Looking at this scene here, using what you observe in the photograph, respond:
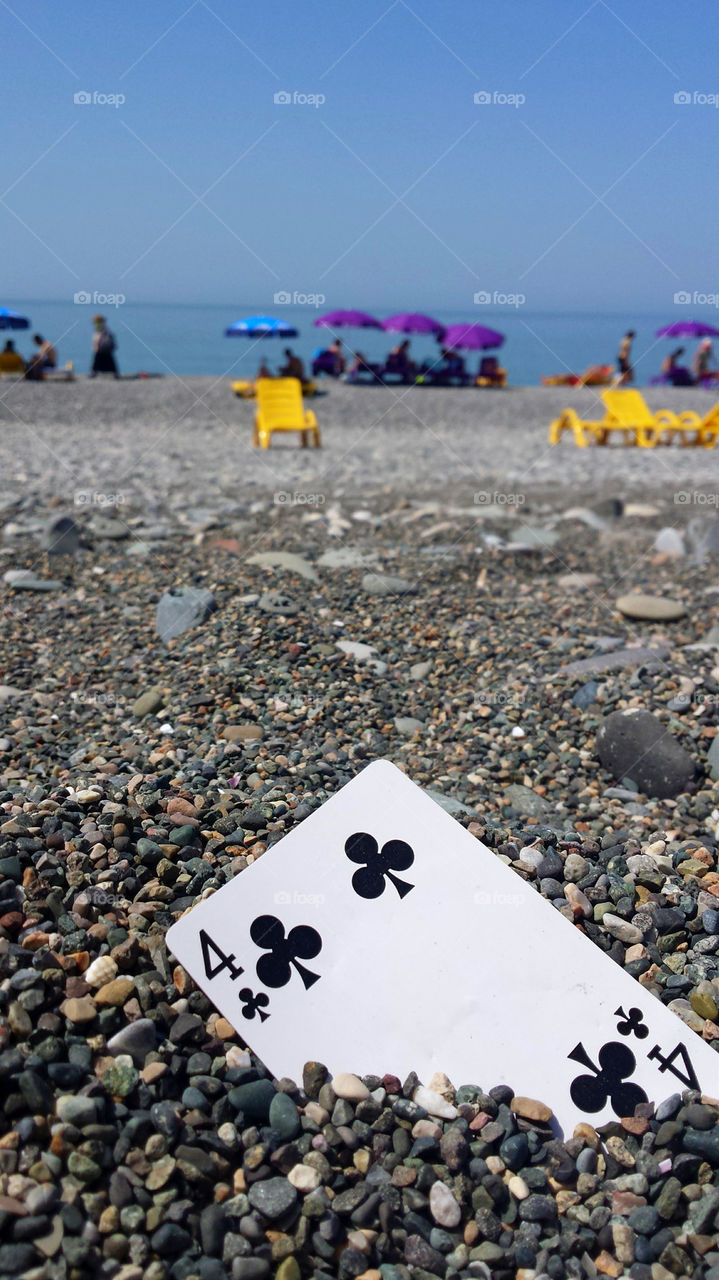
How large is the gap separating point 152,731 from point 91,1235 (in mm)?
2136

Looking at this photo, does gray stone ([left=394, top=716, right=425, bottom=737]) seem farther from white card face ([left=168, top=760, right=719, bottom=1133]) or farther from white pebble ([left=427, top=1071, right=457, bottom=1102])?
white pebble ([left=427, top=1071, right=457, bottom=1102])

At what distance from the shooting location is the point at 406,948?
2.48 meters

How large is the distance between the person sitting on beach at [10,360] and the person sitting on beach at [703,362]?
1745 cm

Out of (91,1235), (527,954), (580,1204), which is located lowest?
(580,1204)

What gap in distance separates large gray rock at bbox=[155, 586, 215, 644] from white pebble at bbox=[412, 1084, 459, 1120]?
3.08m

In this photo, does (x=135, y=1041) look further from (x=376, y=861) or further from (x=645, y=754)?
(x=645, y=754)

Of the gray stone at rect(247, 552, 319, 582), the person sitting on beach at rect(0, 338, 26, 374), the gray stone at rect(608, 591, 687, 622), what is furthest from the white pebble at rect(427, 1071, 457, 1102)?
the person sitting on beach at rect(0, 338, 26, 374)

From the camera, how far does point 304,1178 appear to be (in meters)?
2.05

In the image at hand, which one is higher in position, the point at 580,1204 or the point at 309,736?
the point at 309,736

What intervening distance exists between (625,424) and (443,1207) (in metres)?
13.2

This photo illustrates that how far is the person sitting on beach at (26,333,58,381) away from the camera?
2019 centimetres

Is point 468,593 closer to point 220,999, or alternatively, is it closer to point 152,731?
point 152,731

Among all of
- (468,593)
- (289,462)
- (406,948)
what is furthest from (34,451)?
(406,948)

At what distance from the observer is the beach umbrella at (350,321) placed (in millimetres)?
24297
